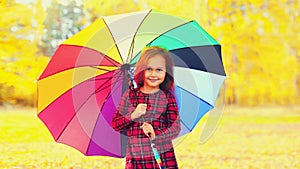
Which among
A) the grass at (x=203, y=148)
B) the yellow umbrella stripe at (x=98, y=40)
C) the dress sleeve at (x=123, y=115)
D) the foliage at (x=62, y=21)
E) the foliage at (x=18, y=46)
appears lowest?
the grass at (x=203, y=148)

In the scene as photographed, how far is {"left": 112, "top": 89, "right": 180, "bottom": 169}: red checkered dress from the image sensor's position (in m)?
2.58

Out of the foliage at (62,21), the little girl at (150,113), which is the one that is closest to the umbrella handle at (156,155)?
the little girl at (150,113)

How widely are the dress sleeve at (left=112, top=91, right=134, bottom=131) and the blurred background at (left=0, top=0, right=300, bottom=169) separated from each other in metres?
3.60

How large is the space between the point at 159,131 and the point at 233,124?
11774 millimetres

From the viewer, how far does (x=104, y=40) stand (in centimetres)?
288

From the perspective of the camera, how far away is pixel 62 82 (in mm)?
2855

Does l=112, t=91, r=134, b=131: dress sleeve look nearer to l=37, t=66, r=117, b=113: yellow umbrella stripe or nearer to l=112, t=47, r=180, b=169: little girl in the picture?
l=112, t=47, r=180, b=169: little girl

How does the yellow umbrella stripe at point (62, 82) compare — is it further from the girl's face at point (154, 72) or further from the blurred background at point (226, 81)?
the blurred background at point (226, 81)

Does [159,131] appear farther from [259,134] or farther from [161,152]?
[259,134]

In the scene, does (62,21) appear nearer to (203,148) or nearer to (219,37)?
(219,37)

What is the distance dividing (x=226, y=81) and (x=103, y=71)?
1218 cm

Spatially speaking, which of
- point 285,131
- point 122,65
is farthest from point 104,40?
point 285,131

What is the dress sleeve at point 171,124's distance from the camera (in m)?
2.56

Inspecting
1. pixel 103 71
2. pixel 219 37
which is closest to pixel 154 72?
pixel 103 71
